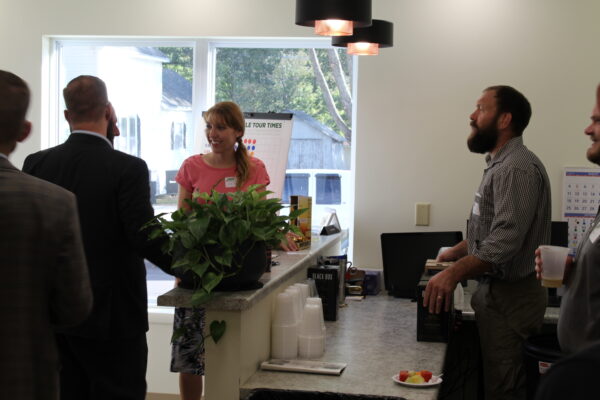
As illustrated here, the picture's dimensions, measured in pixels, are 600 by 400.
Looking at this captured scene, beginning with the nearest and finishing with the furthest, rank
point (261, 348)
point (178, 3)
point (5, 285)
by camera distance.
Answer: point (5, 285) → point (261, 348) → point (178, 3)

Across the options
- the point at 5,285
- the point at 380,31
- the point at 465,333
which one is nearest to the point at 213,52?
the point at 380,31

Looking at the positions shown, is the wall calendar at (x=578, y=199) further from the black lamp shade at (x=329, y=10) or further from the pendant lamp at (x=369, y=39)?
the black lamp shade at (x=329, y=10)

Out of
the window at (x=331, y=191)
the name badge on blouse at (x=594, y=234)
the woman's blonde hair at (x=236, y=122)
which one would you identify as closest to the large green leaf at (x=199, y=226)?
the name badge on blouse at (x=594, y=234)

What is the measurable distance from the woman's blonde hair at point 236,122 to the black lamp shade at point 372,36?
0.56 meters

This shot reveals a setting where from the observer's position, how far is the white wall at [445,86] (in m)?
4.28

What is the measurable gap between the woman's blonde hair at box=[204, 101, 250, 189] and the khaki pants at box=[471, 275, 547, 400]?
4.04 ft

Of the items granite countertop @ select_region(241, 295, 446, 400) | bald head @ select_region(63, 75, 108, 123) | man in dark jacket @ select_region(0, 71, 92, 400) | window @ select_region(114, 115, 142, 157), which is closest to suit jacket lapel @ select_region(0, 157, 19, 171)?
man in dark jacket @ select_region(0, 71, 92, 400)

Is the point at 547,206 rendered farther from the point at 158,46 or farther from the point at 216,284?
the point at 158,46

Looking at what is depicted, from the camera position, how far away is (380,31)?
3617 millimetres

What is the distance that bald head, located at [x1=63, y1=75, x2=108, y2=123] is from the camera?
257 centimetres

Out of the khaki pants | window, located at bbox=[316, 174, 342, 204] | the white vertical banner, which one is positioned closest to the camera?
the khaki pants

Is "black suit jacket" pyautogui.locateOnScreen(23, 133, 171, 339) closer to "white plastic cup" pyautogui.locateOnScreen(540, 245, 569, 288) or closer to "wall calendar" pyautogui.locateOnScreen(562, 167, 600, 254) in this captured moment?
"white plastic cup" pyautogui.locateOnScreen(540, 245, 569, 288)

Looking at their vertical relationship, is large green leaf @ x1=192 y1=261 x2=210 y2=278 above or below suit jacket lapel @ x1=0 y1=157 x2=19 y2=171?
below

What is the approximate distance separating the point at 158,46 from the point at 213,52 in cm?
36
